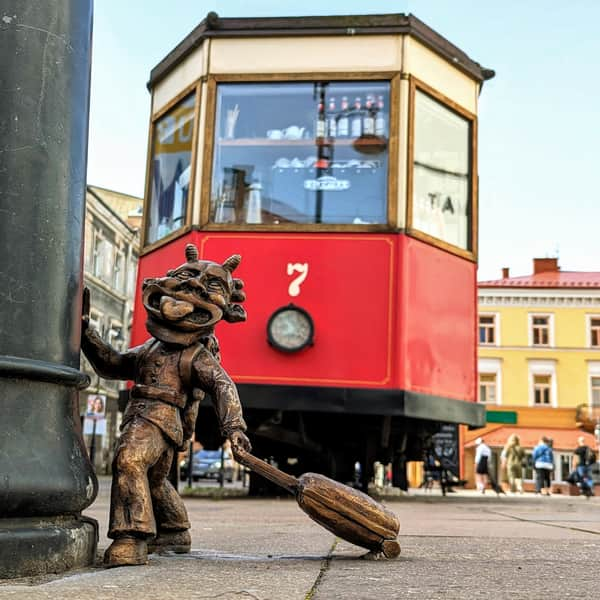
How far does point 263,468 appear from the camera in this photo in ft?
8.87

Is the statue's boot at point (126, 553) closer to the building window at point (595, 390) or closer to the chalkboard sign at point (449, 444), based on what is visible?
the chalkboard sign at point (449, 444)

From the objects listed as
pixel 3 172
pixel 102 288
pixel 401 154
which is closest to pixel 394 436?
pixel 401 154

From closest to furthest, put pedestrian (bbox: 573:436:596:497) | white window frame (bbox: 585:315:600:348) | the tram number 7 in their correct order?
the tram number 7 < pedestrian (bbox: 573:436:596:497) < white window frame (bbox: 585:315:600:348)

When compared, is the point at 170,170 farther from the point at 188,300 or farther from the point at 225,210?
the point at 188,300

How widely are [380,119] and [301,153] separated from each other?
81 cm

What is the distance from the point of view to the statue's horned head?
2.87 m

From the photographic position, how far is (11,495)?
7.55ft

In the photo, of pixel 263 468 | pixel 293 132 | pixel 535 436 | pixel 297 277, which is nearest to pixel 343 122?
pixel 293 132

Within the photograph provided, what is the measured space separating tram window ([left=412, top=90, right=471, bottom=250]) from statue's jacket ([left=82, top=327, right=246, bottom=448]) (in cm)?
624

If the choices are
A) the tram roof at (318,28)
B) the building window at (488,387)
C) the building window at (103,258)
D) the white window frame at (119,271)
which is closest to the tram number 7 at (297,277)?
the tram roof at (318,28)

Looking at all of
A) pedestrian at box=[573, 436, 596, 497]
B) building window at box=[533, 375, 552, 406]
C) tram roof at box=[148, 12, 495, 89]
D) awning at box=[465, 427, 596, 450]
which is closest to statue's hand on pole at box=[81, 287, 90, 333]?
tram roof at box=[148, 12, 495, 89]

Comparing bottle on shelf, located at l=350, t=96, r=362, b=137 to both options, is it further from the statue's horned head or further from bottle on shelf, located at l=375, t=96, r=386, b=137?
the statue's horned head

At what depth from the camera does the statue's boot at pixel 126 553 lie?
2570 mm

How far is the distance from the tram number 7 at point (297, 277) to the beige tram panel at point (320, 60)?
103 centimetres
